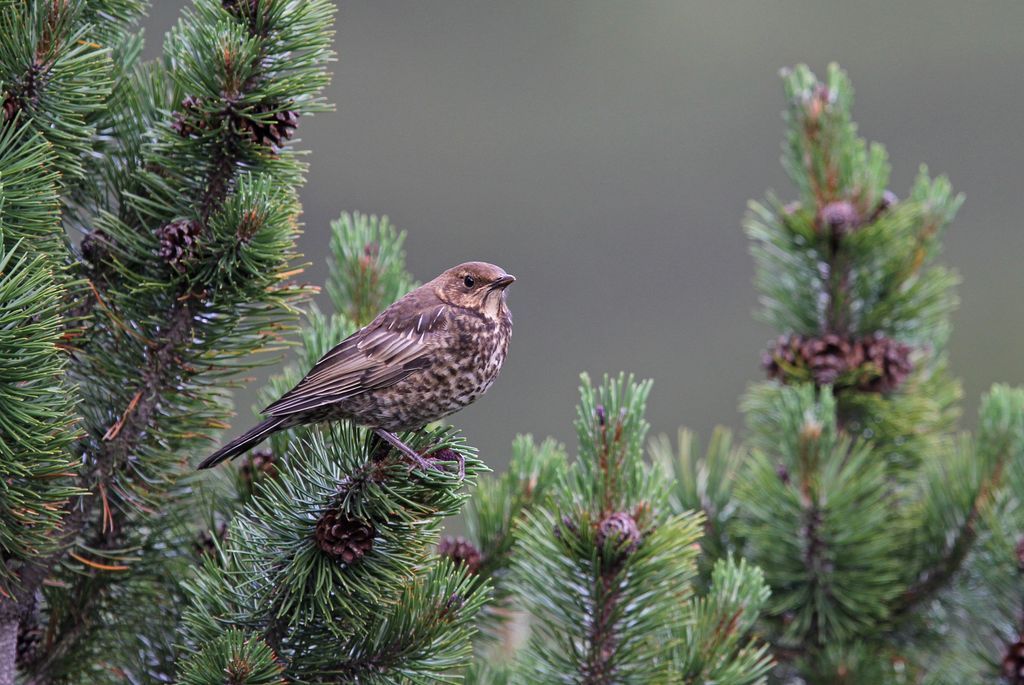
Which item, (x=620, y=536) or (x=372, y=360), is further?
(x=372, y=360)

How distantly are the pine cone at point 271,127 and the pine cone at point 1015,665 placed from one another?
1.95m

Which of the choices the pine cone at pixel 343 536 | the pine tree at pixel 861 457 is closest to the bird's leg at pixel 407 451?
the pine cone at pixel 343 536

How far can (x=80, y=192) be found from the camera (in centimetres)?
220

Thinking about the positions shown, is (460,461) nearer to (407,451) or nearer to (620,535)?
(407,451)

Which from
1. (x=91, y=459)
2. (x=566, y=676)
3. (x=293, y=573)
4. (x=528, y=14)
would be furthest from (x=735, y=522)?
(x=528, y=14)

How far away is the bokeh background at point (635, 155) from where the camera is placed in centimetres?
1900

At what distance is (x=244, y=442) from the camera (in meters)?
2.25

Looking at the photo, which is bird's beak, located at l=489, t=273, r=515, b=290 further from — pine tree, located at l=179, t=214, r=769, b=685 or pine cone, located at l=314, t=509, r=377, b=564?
pine cone, located at l=314, t=509, r=377, b=564

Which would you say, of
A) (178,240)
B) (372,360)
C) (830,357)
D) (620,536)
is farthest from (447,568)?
(830,357)

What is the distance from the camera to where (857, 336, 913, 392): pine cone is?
113 inches

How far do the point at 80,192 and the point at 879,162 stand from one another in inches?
80.2

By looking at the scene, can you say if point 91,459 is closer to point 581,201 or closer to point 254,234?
point 254,234

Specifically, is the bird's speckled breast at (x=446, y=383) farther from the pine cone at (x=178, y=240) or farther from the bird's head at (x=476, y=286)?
the pine cone at (x=178, y=240)

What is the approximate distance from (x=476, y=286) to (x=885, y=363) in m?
1.09
